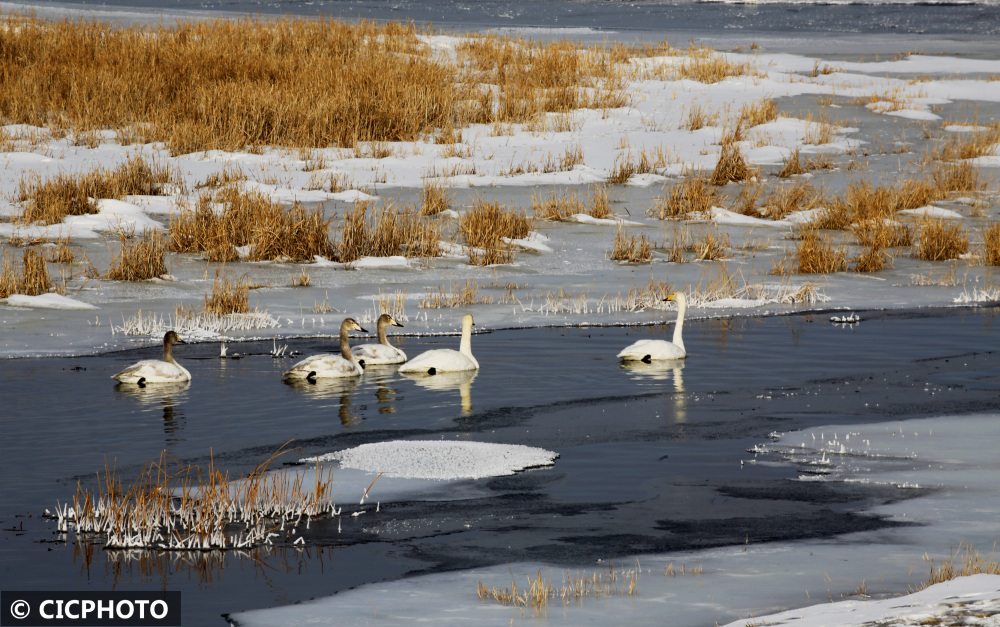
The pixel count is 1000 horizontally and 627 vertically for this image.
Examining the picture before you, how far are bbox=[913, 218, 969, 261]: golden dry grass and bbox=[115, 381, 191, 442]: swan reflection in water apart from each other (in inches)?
439

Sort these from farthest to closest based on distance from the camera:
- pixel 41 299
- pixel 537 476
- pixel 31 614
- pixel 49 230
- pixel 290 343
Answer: pixel 49 230 → pixel 41 299 → pixel 290 343 → pixel 537 476 → pixel 31 614

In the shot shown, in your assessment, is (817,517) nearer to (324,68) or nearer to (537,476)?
(537,476)

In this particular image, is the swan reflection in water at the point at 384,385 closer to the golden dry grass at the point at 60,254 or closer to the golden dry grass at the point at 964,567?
the golden dry grass at the point at 964,567

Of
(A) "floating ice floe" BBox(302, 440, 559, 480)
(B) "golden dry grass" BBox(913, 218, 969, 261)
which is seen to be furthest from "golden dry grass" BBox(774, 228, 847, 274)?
(A) "floating ice floe" BBox(302, 440, 559, 480)

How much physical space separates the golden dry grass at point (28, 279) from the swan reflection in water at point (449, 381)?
5132 millimetres

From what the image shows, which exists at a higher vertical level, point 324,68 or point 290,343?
point 324,68

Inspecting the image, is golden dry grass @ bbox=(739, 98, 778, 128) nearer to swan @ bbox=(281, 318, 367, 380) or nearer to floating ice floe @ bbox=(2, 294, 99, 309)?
floating ice floe @ bbox=(2, 294, 99, 309)

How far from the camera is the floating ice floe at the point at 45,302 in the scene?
526 inches

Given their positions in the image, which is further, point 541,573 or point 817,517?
point 817,517

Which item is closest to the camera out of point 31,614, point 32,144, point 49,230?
point 31,614

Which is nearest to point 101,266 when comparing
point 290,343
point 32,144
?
point 290,343

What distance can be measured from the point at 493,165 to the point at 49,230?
845 centimetres

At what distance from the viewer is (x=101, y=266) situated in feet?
50.9

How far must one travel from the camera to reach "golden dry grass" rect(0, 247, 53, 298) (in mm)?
13578
